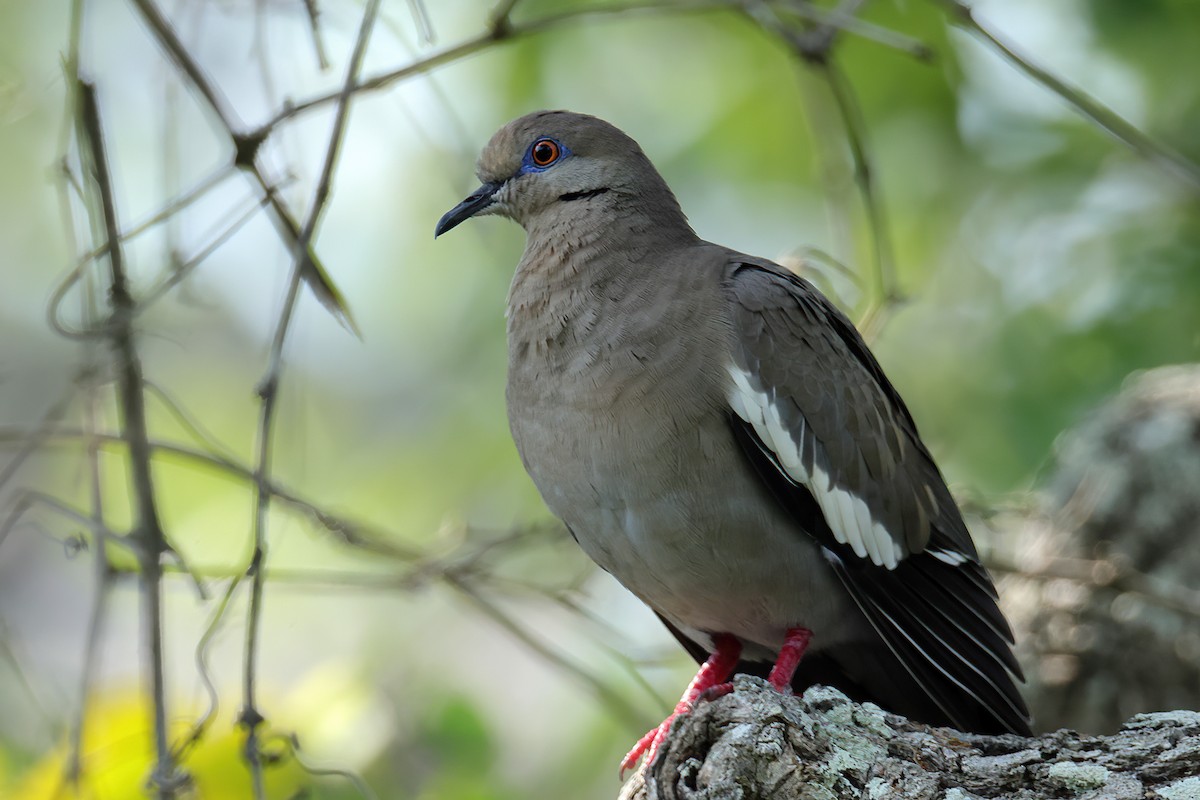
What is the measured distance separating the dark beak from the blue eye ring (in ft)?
0.46

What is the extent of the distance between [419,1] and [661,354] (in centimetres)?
123

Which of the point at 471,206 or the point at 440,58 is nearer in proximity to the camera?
the point at 440,58

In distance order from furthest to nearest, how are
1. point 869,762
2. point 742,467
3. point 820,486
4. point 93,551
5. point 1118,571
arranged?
1. point 1118,571
2. point 820,486
3. point 742,467
4. point 93,551
5. point 869,762

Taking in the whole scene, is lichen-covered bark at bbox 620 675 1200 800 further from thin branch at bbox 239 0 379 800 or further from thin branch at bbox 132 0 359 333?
thin branch at bbox 132 0 359 333

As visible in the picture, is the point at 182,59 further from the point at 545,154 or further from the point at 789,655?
the point at 789,655

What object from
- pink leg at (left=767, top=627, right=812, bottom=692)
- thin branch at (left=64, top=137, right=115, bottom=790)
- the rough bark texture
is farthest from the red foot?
thin branch at (left=64, top=137, right=115, bottom=790)

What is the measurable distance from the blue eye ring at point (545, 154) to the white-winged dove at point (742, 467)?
0.17 m

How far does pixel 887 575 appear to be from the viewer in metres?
3.72

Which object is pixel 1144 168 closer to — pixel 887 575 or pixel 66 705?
pixel 887 575

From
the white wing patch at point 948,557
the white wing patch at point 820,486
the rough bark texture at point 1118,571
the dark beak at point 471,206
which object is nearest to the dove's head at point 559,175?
the dark beak at point 471,206

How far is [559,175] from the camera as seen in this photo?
422 centimetres

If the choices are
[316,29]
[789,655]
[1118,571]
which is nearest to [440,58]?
[316,29]

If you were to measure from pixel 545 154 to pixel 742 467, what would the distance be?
1.41 metres

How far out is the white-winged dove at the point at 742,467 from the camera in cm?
349
